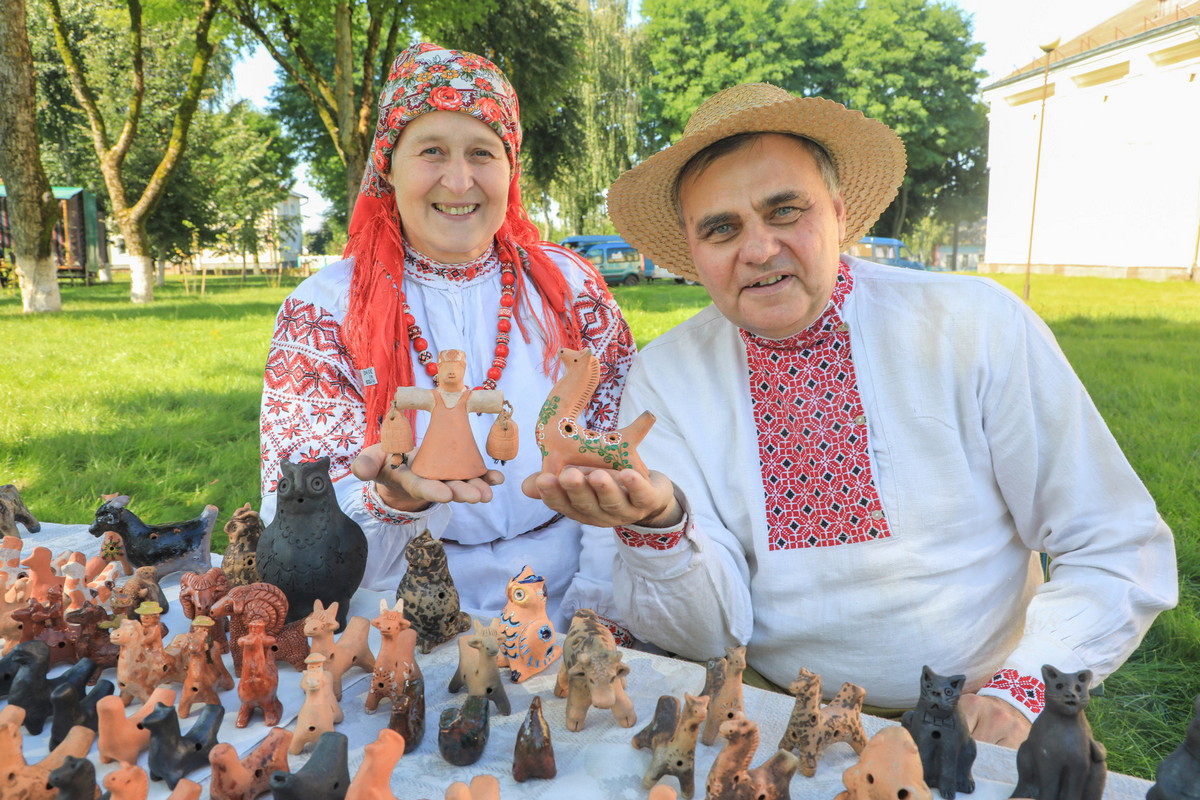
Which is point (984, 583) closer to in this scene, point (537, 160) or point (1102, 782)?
point (1102, 782)

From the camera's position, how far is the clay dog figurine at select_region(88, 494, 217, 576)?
2.65m

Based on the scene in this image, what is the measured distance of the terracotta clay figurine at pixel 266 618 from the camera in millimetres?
1903

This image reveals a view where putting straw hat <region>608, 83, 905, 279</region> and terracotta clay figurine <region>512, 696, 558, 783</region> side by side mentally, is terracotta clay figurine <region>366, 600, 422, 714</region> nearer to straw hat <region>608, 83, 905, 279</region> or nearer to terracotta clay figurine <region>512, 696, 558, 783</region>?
terracotta clay figurine <region>512, 696, 558, 783</region>

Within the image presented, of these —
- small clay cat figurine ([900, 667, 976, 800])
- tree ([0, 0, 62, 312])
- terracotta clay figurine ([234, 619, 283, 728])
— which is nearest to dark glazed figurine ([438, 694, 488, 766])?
terracotta clay figurine ([234, 619, 283, 728])

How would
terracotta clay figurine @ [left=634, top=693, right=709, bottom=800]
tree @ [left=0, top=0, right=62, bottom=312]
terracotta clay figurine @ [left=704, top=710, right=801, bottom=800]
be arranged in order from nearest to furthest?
terracotta clay figurine @ [left=704, top=710, right=801, bottom=800] < terracotta clay figurine @ [left=634, top=693, right=709, bottom=800] < tree @ [left=0, top=0, right=62, bottom=312]

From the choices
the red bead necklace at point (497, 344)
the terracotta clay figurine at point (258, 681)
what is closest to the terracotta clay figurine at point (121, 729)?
the terracotta clay figurine at point (258, 681)

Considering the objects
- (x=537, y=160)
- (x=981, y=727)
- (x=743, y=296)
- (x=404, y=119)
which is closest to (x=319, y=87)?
(x=537, y=160)

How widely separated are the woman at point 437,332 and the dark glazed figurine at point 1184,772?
59.4 inches

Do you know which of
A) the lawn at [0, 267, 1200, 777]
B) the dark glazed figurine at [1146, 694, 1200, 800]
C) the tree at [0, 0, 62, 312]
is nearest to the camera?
the dark glazed figurine at [1146, 694, 1200, 800]

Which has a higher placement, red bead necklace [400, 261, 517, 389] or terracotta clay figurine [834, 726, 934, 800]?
red bead necklace [400, 261, 517, 389]

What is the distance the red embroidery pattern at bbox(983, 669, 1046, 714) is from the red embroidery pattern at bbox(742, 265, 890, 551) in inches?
16.9

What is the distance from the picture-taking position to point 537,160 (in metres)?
21.3

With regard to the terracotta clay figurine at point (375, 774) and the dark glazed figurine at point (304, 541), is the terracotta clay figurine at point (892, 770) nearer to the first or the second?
the terracotta clay figurine at point (375, 774)

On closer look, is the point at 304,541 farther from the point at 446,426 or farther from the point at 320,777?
the point at 320,777
